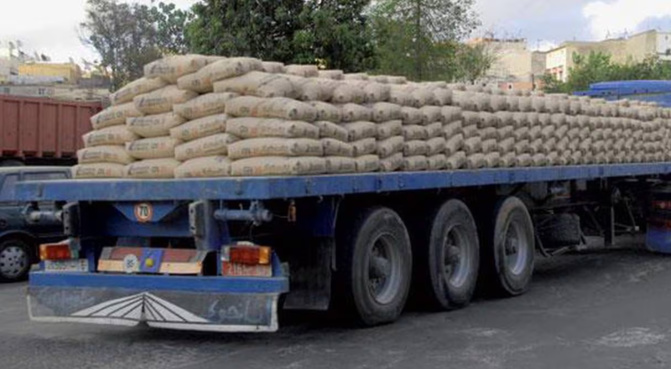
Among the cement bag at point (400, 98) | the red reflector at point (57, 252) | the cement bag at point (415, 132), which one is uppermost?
the cement bag at point (400, 98)

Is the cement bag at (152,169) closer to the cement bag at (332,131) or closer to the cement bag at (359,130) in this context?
the cement bag at (332,131)

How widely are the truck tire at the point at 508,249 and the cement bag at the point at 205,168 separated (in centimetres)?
399

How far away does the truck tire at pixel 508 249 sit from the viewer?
10109 millimetres

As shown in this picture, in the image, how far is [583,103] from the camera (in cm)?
1205

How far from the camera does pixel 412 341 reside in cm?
773

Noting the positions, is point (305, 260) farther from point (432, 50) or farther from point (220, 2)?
point (432, 50)

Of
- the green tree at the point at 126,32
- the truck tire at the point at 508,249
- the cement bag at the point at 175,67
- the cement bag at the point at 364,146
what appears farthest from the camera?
the green tree at the point at 126,32

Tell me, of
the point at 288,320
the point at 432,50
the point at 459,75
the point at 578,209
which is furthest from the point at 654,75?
the point at 288,320

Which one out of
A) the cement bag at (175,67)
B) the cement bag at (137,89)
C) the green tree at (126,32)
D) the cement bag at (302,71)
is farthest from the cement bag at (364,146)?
the green tree at (126,32)

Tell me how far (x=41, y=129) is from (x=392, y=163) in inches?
576

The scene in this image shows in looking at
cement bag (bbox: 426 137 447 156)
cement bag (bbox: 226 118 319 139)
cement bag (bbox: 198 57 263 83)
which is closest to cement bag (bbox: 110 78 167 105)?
cement bag (bbox: 198 57 263 83)

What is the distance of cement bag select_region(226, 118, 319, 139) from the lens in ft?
23.2

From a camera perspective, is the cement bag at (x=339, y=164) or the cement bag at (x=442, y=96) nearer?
the cement bag at (x=339, y=164)

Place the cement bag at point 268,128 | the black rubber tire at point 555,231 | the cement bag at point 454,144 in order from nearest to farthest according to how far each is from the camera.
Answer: the cement bag at point 268,128
the cement bag at point 454,144
the black rubber tire at point 555,231
